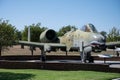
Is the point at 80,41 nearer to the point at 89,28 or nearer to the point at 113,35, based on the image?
the point at 89,28

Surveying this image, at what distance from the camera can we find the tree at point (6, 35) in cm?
2266

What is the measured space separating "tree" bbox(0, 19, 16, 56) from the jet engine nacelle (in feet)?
11.6

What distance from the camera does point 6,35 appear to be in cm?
2502

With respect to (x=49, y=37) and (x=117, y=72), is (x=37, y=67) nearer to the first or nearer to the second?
(x=117, y=72)

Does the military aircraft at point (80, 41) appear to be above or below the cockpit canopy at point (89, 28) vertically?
below

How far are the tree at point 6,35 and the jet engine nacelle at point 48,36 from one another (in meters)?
3.55

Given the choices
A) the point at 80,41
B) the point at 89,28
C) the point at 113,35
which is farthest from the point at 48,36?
the point at 113,35

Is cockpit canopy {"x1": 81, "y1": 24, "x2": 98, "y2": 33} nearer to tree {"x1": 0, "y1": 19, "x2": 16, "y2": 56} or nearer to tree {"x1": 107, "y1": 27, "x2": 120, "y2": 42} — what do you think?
tree {"x1": 0, "y1": 19, "x2": 16, "y2": 56}

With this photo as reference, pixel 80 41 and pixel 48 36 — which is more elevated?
pixel 48 36

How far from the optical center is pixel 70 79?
50.7ft

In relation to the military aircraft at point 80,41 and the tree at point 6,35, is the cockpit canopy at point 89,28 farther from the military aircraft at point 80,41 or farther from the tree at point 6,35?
the tree at point 6,35

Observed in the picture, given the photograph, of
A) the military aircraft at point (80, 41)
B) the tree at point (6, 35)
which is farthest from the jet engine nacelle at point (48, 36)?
the tree at point (6, 35)

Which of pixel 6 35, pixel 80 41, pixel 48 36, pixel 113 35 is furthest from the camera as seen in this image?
pixel 113 35

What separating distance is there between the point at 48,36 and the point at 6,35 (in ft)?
34.1
